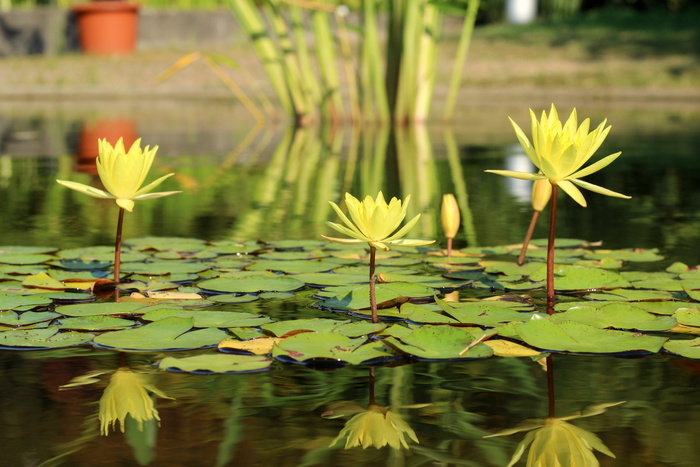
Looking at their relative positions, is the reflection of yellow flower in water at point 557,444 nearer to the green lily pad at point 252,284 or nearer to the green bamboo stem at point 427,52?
the green lily pad at point 252,284

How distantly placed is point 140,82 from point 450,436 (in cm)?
951

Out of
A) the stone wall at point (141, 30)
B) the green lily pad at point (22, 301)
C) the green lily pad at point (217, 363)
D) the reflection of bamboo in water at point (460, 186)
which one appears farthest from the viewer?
the stone wall at point (141, 30)

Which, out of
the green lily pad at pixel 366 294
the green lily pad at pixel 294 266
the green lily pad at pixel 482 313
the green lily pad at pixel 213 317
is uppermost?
the green lily pad at pixel 294 266

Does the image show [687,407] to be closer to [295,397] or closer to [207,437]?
[295,397]

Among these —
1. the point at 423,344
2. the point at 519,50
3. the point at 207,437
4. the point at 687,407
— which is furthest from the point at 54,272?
the point at 519,50

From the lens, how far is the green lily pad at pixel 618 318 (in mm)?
1805

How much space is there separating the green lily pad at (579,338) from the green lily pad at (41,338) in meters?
0.73

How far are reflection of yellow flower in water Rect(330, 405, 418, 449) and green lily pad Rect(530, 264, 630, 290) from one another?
85 cm

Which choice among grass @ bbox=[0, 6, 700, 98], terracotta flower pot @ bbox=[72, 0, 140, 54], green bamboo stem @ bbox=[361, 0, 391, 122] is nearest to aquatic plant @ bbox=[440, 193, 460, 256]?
green bamboo stem @ bbox=[361, 0, 391, 122]

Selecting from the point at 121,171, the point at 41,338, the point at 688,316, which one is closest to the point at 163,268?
the point at 121,171

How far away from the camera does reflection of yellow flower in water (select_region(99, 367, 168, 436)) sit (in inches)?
53.3

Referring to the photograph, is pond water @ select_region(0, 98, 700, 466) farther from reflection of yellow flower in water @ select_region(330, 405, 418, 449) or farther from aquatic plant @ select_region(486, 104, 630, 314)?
aquatic plant @ select_region(486, 104, 630, 314)

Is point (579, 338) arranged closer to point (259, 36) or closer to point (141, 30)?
point (259, 36)

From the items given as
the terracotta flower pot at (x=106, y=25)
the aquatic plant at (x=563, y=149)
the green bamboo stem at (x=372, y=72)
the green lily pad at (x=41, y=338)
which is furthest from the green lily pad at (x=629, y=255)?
the terracotta flower pot at (x=106, y=25)
